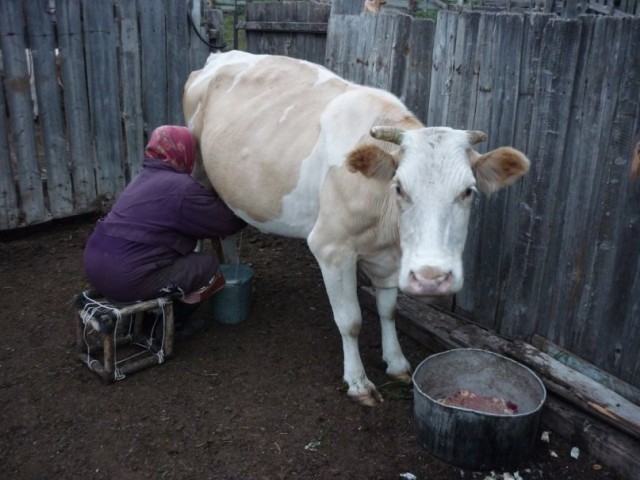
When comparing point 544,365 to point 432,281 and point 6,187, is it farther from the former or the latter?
point 6,187

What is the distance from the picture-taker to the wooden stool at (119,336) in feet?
13.3

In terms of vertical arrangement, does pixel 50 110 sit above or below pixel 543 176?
below

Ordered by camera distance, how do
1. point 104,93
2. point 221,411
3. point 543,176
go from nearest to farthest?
point 543,176 < point 221,411 < point 104,93

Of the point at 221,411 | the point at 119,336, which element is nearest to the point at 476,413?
the point at 221,411

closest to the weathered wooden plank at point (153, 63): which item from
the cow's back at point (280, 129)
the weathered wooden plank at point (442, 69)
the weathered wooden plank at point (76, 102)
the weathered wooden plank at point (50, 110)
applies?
the weathered wooden plank at point (76, 102)

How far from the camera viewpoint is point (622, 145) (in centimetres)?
317

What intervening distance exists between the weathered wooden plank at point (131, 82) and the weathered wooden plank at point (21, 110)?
3.06 feet

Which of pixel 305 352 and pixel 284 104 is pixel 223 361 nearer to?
pixel 305 352

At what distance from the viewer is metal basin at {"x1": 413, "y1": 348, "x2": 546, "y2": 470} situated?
3.19 meters

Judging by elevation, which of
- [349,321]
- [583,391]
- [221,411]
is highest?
[349,321]

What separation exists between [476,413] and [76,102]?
496cm

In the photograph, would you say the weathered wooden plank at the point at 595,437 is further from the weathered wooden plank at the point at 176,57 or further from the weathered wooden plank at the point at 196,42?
the weathered wooden plank at the point at 196,42

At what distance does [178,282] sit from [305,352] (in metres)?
1.03

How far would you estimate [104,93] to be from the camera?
643 centimetres
